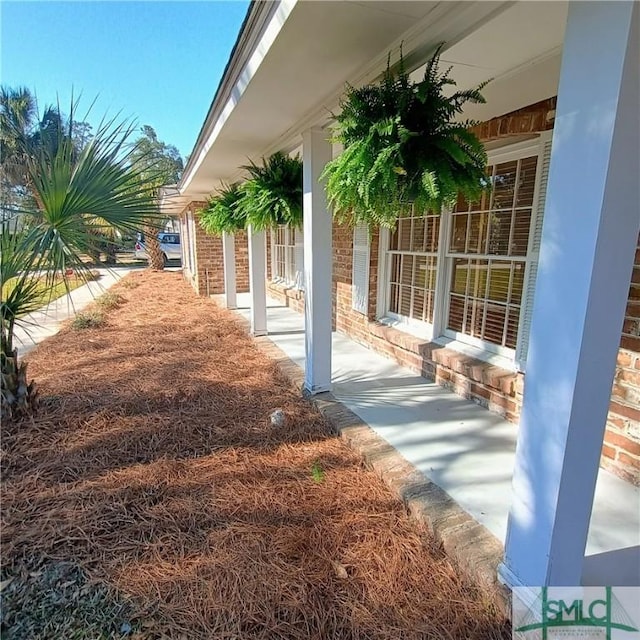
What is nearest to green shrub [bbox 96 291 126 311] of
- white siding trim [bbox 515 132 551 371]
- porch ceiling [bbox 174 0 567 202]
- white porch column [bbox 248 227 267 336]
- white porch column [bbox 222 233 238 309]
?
white porch column [bbox 222 233 238 309]

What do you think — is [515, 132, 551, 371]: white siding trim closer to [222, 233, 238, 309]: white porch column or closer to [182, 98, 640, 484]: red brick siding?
[182, 98, 640, 484]: red brick siding

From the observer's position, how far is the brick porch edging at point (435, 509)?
5.24 ft

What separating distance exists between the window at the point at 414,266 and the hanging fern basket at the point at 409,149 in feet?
6.01

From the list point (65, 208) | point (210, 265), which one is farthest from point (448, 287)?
point (210, 265)

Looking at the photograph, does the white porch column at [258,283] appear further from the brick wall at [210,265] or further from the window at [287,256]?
the brick wall at [210,265]

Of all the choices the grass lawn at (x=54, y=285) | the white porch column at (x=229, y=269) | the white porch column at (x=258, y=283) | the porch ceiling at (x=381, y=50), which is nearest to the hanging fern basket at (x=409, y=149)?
the porch ceiling at (x=381, y=50)

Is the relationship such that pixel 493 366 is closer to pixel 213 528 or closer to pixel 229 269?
pixel 213 528

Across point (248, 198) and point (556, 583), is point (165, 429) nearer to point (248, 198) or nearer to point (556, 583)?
point (248, 198)

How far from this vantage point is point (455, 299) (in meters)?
3.65

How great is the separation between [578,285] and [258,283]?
15.3 ft

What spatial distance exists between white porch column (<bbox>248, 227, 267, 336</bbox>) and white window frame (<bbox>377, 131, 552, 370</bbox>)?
1.76 m

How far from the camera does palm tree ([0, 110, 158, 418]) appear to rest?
2.57 metres

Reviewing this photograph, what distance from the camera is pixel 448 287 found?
144 inches

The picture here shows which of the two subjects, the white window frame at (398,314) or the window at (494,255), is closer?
the window at (494,255)
